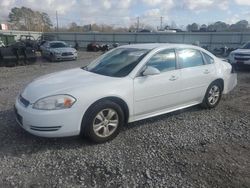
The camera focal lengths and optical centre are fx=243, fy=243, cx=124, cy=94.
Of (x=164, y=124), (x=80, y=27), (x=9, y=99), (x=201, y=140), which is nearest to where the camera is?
(x=201, y=140)

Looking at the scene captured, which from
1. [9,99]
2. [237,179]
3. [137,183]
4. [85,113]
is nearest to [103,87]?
[85,113]

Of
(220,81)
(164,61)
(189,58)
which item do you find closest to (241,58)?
(220,81)

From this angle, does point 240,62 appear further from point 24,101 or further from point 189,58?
point 24,101

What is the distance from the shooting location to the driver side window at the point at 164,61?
437cm

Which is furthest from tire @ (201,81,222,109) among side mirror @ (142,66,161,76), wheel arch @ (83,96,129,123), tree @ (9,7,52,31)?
tree @ (9,7,52,31)

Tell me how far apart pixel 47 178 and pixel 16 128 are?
1.71 meters

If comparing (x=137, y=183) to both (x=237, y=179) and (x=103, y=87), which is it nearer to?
(x=237, y=179)

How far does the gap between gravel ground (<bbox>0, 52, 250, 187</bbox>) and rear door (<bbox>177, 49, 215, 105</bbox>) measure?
540 millimetres

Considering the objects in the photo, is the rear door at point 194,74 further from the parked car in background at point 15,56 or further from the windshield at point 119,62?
the parked car in background at point 15,56

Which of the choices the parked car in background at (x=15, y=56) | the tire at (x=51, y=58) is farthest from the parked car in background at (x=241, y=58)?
the parked car in background at (x=15, y=56)

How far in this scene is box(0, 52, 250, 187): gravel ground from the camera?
2951 mm

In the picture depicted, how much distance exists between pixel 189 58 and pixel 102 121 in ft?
7.64

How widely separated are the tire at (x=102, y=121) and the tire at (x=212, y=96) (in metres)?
2.34

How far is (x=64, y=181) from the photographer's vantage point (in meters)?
2.92
